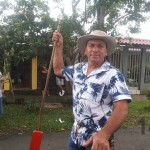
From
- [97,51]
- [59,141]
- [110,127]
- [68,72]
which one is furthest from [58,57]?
[59,141]

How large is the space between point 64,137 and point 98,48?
400cm

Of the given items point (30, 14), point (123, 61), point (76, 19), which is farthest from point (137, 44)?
point (30, 14)

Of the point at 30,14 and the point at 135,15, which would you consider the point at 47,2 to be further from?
the point at 135,15

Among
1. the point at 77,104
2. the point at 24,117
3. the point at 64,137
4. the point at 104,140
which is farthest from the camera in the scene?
the point at 24,117

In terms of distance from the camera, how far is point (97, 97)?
7.76 ft

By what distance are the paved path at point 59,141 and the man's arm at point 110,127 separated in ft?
11.5

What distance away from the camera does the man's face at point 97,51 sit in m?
2.50

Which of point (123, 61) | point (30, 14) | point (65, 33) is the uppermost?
point (30, 14)

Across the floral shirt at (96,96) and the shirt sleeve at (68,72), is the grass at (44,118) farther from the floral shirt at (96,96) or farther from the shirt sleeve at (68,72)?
the floral shirt at (96,96)

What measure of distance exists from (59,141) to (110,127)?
3931 mm

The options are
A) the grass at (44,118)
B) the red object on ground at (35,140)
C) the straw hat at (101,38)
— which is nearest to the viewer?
the straw hat at (101,38)

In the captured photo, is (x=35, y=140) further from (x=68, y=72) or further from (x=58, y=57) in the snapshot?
(x=58, y=57)

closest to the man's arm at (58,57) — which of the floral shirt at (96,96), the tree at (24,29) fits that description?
the floral shirt at (96,96)

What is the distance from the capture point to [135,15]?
348 inches
